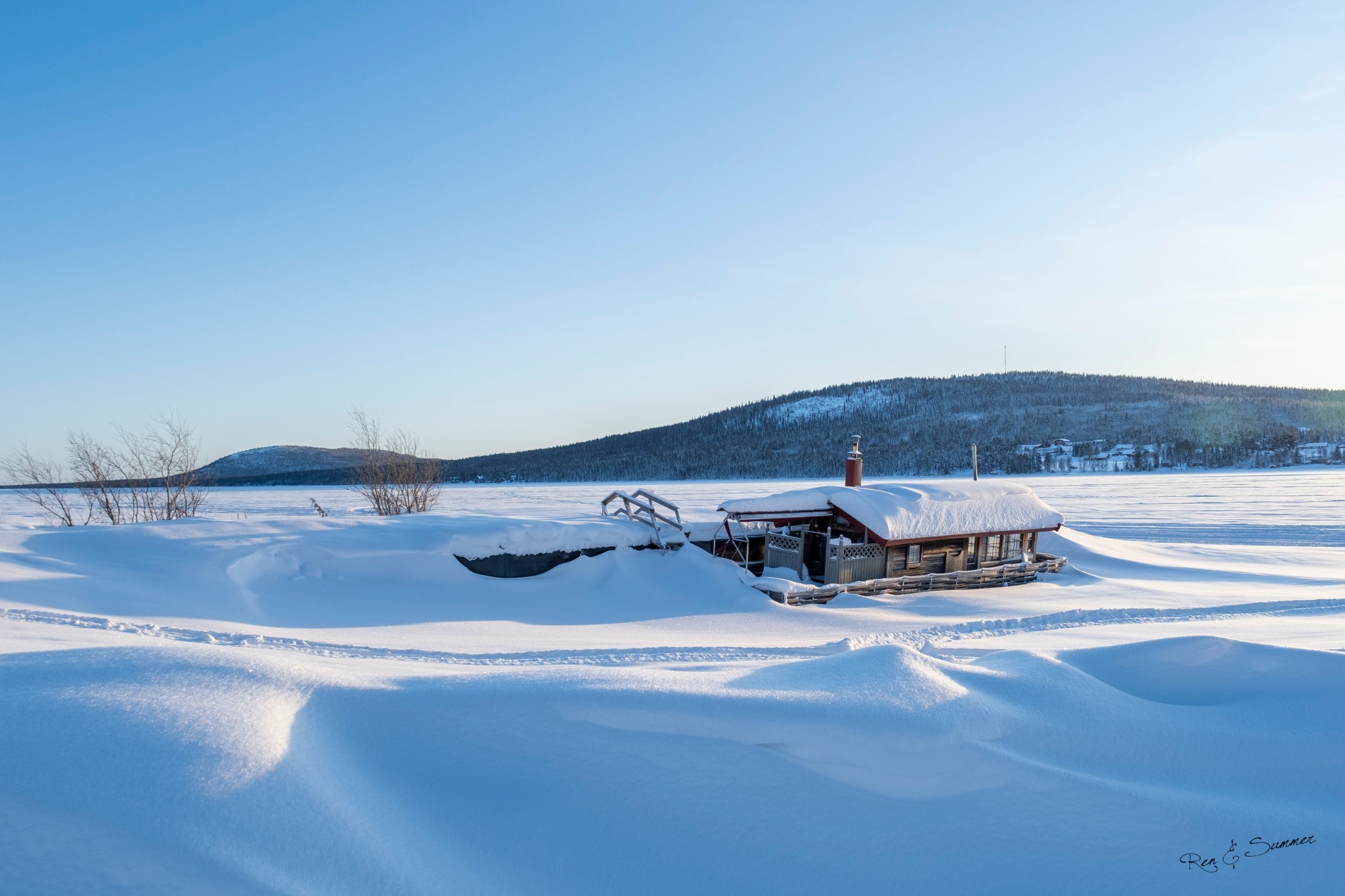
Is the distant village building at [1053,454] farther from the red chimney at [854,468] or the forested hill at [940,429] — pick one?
the red chimney at [854,468]

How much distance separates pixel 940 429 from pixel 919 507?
106 m

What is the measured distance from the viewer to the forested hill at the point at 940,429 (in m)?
84.4

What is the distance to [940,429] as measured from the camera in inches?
4520

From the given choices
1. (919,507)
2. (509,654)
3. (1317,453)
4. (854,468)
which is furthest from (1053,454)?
(509,654)

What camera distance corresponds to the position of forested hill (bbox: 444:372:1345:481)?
277 ft

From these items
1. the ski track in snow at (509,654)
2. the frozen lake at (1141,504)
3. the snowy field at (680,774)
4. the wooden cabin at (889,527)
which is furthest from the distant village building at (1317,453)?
the snowy field at (680,774)

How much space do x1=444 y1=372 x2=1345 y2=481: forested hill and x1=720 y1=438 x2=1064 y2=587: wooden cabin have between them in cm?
5908

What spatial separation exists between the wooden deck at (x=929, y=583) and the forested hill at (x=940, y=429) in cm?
5927

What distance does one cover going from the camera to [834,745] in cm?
412

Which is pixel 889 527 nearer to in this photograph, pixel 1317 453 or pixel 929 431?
pixel 1317 453

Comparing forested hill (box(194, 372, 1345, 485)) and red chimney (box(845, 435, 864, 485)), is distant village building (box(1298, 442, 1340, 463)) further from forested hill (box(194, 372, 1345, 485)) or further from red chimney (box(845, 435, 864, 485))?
red chimney (box(845, 435, 864, 485))

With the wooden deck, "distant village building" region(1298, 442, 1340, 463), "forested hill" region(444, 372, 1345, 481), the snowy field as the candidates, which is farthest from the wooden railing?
"distant village building" region(1298, 442, 1340, 463)

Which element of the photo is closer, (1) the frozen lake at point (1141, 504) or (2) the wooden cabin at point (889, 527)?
(2) the wooden cabin at point (889, 527)

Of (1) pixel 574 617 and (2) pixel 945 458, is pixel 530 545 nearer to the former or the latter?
(1) pixel 574 617
